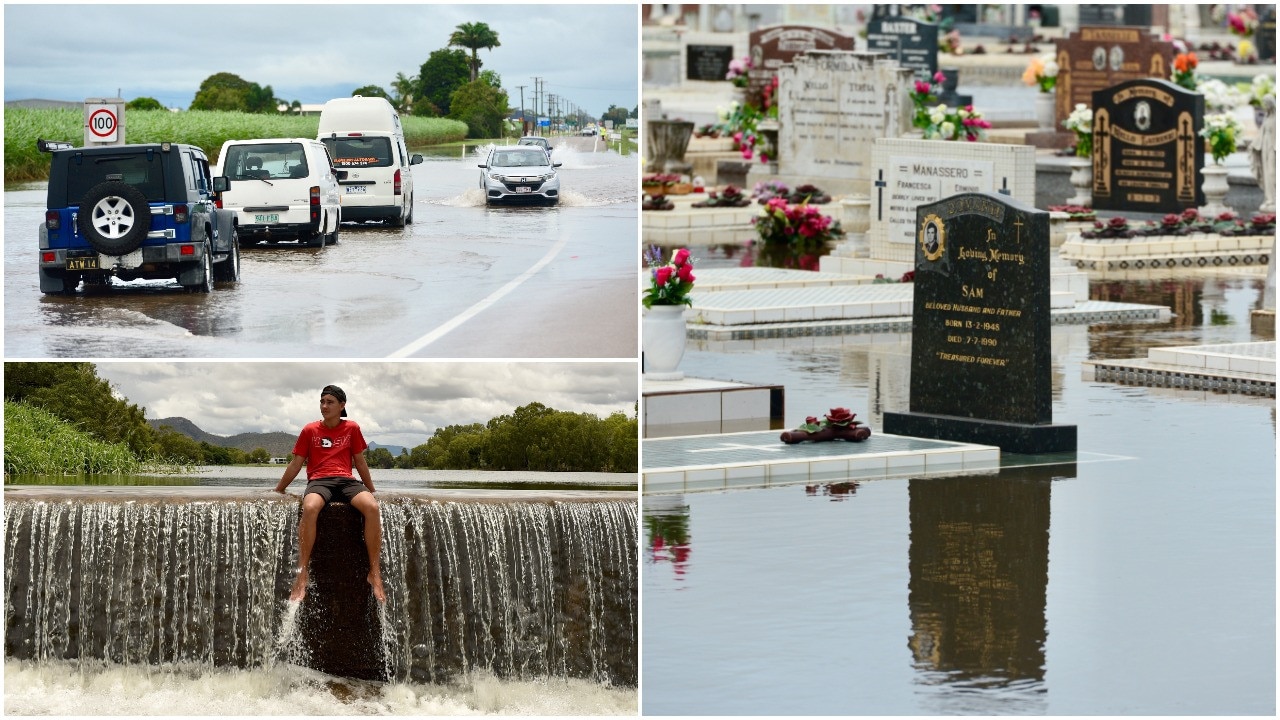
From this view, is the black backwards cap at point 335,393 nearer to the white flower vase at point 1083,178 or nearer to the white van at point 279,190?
the white van at point 279,190

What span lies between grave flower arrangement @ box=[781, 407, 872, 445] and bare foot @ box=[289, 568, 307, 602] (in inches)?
223

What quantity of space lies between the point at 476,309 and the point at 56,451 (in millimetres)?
4062

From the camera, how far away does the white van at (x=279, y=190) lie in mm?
8609

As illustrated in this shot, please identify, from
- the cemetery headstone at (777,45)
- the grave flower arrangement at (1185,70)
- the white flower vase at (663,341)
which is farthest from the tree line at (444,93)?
the cemetery headstone at (777,45)

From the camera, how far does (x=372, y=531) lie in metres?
8.88

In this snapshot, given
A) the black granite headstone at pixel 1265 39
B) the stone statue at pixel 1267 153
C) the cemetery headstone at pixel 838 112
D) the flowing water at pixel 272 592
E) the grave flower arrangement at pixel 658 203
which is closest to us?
the flowing water at pixel 272 592

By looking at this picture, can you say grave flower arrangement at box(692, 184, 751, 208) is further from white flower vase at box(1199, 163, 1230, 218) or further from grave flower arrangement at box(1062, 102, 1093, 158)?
white flower vase at box(1199, 163, 1230, 218)

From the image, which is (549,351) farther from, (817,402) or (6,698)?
(817,402)

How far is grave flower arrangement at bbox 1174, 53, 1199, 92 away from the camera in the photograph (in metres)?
36.4

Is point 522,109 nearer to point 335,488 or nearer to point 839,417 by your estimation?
point 335,488

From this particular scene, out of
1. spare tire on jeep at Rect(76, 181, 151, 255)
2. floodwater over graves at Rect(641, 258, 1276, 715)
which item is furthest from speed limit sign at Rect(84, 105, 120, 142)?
floodwater over graves at Rect(641, 258, 1276, 715)

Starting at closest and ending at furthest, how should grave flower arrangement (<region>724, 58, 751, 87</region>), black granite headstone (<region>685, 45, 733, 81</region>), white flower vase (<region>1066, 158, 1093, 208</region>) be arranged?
white flower vase (<region>1066, 158, 1093, 208</region>) < grave flower arrangement (<region>724, 58, 751, 87</region>) < black granite headstone (<region>685, 45, 733, 81</region>)

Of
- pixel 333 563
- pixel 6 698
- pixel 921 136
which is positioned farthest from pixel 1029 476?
pixel 921 136

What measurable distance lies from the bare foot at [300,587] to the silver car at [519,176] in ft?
5.62
